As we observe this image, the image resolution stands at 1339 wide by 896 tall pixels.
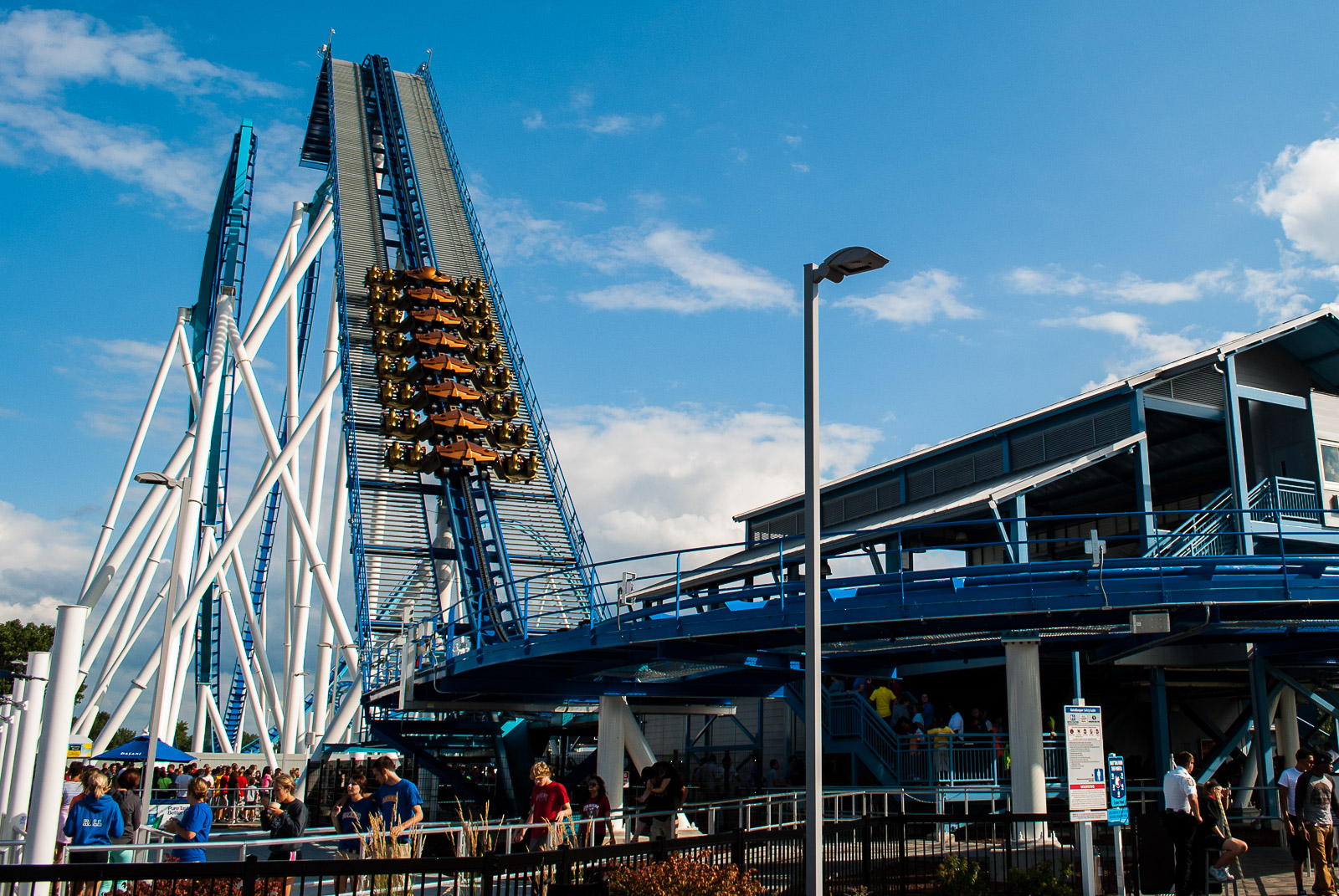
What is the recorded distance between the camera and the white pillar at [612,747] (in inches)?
886

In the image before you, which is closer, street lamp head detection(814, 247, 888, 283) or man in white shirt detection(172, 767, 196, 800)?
street lamp head detection(814, 247, 888, 283)

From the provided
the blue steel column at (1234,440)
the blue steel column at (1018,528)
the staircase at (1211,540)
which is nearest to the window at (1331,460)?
the blue steel column at (1234,440)

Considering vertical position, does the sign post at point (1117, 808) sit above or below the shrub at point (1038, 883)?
above

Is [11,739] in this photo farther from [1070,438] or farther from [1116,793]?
[1070,438]

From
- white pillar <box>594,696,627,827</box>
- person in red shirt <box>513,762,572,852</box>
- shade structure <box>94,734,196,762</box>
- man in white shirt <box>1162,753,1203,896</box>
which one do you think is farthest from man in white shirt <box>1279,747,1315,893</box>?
shade structure <box>94,734,196,762</box>

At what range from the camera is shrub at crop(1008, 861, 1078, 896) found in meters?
12.4

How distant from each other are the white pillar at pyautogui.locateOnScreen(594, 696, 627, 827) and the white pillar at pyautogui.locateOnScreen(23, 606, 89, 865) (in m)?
12.7

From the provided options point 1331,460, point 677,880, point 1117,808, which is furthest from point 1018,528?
point 677,880

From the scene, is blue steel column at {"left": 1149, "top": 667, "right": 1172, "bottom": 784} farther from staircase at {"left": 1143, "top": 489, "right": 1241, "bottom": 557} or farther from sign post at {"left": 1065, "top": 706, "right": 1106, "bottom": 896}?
sign post at {"left": 1065, "top": 706, "right": 1106, "bottom": 896}

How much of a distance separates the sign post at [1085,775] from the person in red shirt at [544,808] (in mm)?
5425

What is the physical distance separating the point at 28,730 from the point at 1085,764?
11.6 m

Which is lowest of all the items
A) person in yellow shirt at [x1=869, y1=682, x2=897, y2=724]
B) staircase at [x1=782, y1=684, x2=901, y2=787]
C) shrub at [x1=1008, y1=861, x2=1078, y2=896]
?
shrub at [x1=1008, y1=861, x2=1078, y2=896]

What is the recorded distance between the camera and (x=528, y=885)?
912 centimetres

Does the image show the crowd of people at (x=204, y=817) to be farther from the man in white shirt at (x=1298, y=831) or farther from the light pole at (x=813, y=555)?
the man in white shirt at (x=1298, y=831)
